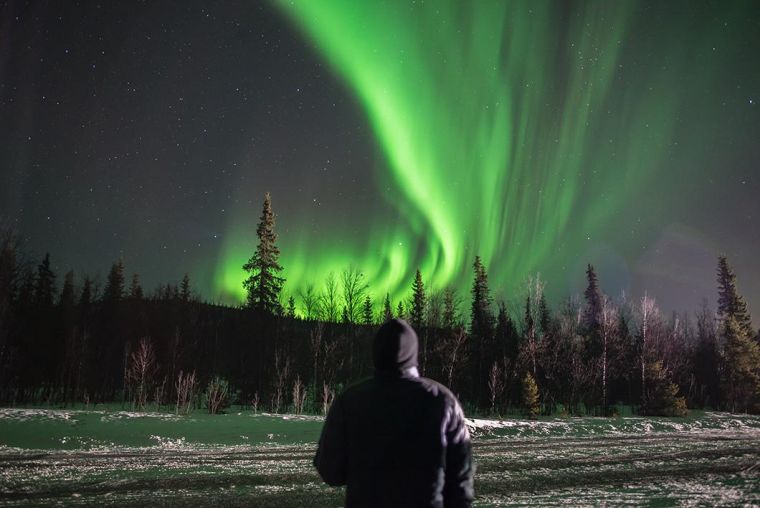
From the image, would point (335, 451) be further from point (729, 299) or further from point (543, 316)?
point (729, 299)

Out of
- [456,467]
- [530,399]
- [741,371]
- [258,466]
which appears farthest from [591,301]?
[456,467]

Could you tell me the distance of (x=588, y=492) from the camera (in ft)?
31.6

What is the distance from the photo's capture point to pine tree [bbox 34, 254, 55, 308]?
182 ft

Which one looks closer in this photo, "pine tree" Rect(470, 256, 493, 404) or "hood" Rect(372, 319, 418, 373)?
"hood" Rect(372, 319, 418, 373)

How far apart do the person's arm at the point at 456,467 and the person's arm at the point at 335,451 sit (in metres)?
0.57

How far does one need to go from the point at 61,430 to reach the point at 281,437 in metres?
Result: 8.65

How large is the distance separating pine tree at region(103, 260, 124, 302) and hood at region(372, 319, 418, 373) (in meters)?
67.7

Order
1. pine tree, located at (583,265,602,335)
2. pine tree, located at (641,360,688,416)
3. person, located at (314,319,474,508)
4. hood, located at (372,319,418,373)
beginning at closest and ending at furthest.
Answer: person, located at (314,319,474,508)
hood, located at (372,319,418,373)
pine tree, located at (641,360,688,416)
pine tree, located at (583,265,602,335)

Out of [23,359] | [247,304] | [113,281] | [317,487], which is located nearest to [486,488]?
[317,487]

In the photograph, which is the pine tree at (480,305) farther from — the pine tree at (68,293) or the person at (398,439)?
the person at (398,439)

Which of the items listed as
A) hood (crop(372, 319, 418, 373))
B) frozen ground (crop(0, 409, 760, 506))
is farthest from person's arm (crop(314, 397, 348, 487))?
Answer: frozen ground (crop(0, 409, 760, 506))

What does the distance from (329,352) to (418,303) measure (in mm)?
20790

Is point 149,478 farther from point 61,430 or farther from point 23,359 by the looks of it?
point 23,359

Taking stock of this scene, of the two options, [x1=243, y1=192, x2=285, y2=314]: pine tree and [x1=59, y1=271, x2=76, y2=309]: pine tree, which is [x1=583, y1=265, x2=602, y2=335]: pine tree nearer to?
[x1=243, y1=192, x2=285, y2=314]: pine tree
